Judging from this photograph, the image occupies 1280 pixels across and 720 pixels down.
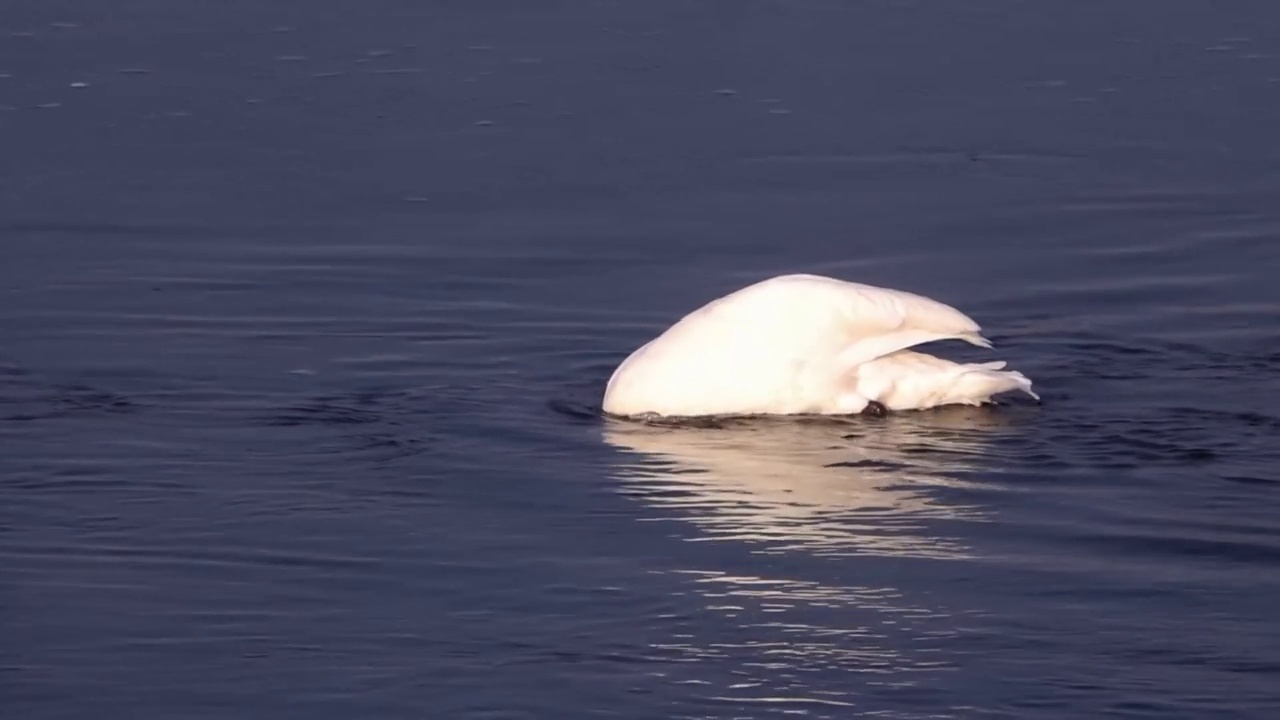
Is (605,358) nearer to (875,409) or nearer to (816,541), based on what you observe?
(875,409)

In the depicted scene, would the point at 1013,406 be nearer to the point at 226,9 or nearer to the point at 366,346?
the point at 366,346

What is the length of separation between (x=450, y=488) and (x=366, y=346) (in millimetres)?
2479

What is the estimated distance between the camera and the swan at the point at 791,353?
12.1m

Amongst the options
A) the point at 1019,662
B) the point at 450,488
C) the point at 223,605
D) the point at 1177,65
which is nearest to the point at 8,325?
the point at 450,488

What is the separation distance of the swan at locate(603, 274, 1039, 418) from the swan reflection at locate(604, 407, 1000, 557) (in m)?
0.10

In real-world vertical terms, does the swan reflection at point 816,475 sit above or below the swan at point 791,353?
below

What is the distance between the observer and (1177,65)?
18.8 metres

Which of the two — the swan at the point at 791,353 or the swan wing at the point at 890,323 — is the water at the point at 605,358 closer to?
the swan at the point at 791,353

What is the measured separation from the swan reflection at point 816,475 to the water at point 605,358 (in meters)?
0.03

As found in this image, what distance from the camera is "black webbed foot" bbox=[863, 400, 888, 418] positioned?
12.3 m

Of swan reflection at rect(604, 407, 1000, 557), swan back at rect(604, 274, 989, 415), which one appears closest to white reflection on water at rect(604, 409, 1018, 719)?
swan reflection at rect(604, 407, 1000, 557)

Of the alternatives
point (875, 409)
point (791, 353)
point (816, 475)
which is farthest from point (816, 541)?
point (875, 409)

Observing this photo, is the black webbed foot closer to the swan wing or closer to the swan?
the swan

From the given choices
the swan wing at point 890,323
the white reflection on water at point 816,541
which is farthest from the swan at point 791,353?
the white reflection on water at point 816,541
